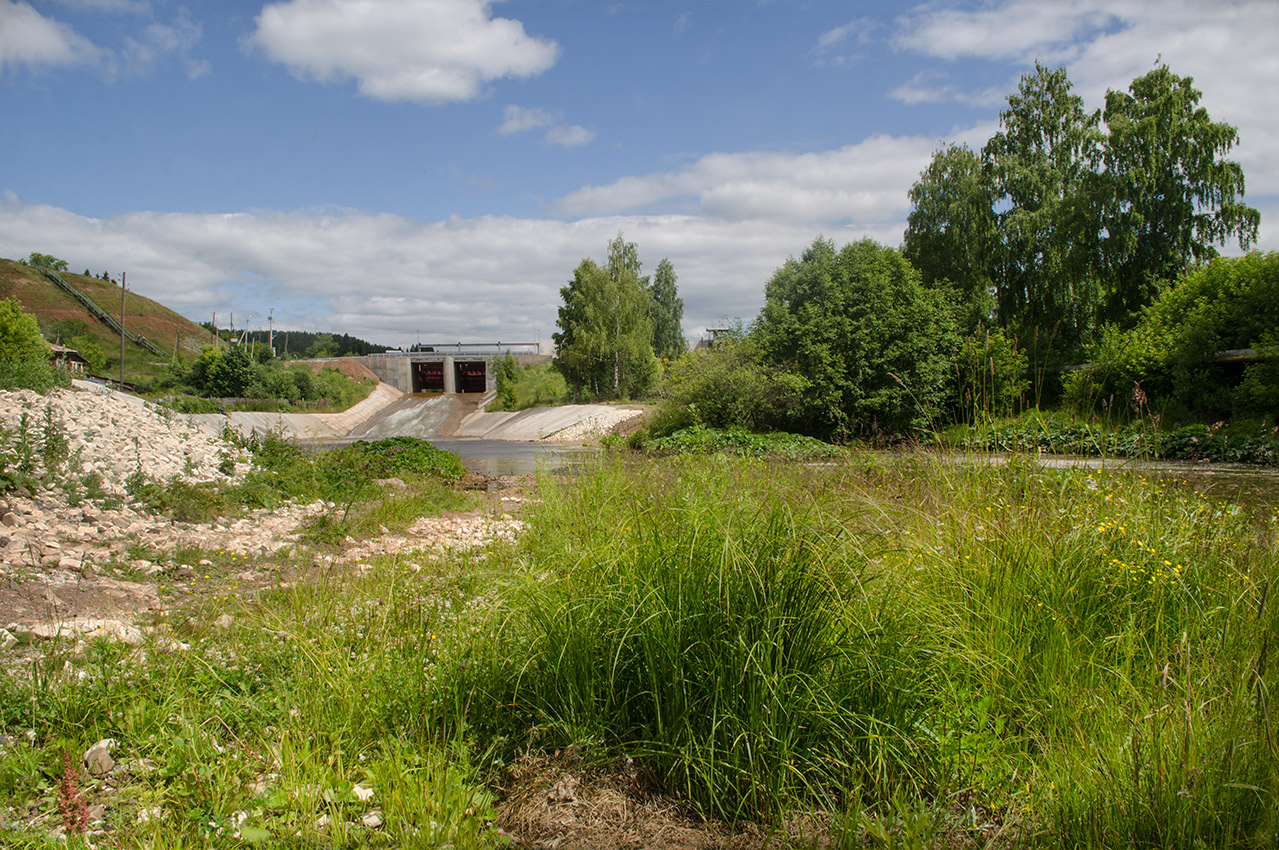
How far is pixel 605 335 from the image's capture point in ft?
143

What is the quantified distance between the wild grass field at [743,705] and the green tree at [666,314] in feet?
174

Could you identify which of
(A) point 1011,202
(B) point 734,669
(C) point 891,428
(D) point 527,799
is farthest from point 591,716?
(A) point 1011,202

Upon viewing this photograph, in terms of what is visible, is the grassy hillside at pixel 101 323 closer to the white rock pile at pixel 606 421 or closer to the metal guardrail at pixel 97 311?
the metal guardrail at pixel 97 311

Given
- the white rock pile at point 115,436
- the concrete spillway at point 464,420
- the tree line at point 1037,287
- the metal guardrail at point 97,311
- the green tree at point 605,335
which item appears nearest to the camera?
the white rock pile at point 115,436

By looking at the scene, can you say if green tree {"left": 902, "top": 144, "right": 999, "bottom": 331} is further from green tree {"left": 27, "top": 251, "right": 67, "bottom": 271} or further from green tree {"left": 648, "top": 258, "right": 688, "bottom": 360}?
green tree {"left": 27, "top": 251, "right": 67, "bottom": 271}

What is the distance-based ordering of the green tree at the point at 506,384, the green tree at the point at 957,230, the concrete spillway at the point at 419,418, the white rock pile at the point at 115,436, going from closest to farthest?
the white rock pile at the point at 115,436 → the green tree at the point at 957,230 → the concrete spillway at the point at 419,418 → the green tree at the point at 506,384

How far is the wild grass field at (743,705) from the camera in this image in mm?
2221

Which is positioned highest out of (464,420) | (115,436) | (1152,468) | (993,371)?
(993,371)

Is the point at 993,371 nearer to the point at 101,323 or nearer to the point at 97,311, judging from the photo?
the point at 101,323

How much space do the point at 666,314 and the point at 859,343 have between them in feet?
118

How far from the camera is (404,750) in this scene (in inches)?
103

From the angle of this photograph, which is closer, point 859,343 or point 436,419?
point 859,343

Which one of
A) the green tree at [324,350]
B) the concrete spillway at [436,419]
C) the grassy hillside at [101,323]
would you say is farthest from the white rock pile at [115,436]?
the green tree at [324,350]

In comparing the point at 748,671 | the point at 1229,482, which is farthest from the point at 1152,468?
the point at 1229,482
